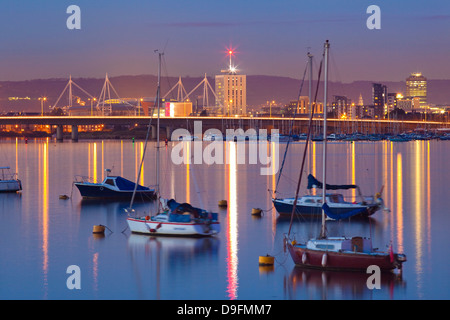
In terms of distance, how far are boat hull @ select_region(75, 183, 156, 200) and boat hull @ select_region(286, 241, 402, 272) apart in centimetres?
1755

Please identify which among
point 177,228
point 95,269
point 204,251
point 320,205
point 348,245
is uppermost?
point 320,205

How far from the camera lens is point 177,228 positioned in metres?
25.8

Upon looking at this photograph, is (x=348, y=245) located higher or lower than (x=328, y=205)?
lower

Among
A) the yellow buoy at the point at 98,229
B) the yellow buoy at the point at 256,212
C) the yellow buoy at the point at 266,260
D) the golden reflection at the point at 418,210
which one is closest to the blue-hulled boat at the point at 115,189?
the yellow buoy at the point at 256,212

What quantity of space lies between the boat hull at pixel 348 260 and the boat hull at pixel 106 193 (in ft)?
57.6

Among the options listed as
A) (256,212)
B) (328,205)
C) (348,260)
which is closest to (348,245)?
(348,260)

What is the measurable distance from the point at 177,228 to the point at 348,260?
24.9 feet

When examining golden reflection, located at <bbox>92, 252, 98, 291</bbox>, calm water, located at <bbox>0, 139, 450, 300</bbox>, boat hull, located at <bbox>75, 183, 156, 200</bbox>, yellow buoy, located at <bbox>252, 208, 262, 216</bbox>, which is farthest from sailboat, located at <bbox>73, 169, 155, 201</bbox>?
golden reflection, located at <bbox>92, 252, 98, 291</bbox>

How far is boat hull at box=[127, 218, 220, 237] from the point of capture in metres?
25.8

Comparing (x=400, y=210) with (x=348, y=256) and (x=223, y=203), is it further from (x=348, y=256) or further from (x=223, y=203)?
(x=348, y=256)

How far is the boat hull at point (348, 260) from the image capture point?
20.0 m

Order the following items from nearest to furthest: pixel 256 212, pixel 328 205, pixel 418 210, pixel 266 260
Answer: pixel 266 260 < pixel 328 205 < pixel 256 212 < pixel 418 210
